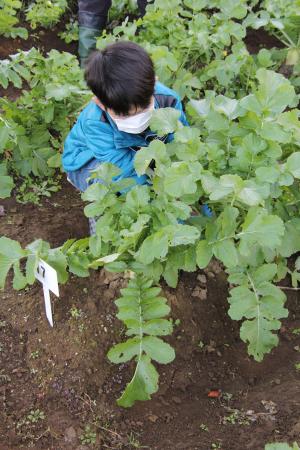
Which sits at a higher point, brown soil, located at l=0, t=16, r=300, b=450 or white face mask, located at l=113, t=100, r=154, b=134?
Answer: white face mask, located at l=113, t=100, r=154, b=134

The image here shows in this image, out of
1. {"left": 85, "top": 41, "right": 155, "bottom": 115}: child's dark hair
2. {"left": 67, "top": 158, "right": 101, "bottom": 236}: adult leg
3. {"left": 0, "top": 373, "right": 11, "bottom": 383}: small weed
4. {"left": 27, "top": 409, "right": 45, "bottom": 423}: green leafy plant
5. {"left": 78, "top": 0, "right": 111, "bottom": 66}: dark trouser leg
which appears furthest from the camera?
{"left": 78, "top": 0, "right": 111, "bottom": 66}: dark trouser leg

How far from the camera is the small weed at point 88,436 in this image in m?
1.95

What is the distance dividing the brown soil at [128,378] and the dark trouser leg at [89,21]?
1999 millimetres

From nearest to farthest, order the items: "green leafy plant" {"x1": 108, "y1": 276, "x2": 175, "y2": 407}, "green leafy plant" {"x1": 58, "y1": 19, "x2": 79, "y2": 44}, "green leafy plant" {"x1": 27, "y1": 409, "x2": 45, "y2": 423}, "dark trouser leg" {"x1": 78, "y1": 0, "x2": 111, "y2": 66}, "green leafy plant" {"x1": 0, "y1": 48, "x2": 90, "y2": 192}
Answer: "green leafy plant" {"x1": 108, "y1": 276, "x2": 175, "y2": 407}, "green leafy plant" {"x1": 27, "y1": 409, "x2": 45, "y2": 423}, "green leafy plant" {"x1": 0, "y1": 48, "x2": 90, "y2": 192}, "dark trouser leg" {"x1": 78, "y1": 0, "x2": 111, "y2": 66}, "green leafy plant" {"x1": 58, "y1": 19, "x2": 79, "y2": 44}

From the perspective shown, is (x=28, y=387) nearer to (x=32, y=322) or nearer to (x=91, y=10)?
(x=32, y=322)

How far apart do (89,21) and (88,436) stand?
2862mm

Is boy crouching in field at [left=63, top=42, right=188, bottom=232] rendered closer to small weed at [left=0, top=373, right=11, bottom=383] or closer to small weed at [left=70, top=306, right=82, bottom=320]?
small weed at [left=70, top=306, right=82, bottom=320]

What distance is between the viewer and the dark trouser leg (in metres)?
3.73

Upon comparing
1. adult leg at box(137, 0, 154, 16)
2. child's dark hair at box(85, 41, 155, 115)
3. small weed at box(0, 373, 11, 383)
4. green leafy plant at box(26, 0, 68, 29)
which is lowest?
small weed at box(0, 373, 11, 383)

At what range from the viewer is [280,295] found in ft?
6.12

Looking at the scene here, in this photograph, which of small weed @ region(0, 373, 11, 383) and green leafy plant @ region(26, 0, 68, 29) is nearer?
small weed @ region(0, 373, 11, 383)

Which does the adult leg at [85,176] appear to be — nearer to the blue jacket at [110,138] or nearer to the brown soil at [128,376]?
the blue jacket at [110,138]

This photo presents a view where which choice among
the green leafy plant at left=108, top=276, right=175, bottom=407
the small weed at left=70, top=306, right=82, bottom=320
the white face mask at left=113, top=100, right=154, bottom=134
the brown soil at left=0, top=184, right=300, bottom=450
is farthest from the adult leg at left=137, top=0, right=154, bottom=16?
the green leafy plant at left=108, top=276, right=175, bottom=407

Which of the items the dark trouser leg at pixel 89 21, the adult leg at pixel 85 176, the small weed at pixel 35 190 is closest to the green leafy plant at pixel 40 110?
the small weed at pixel 35 190
